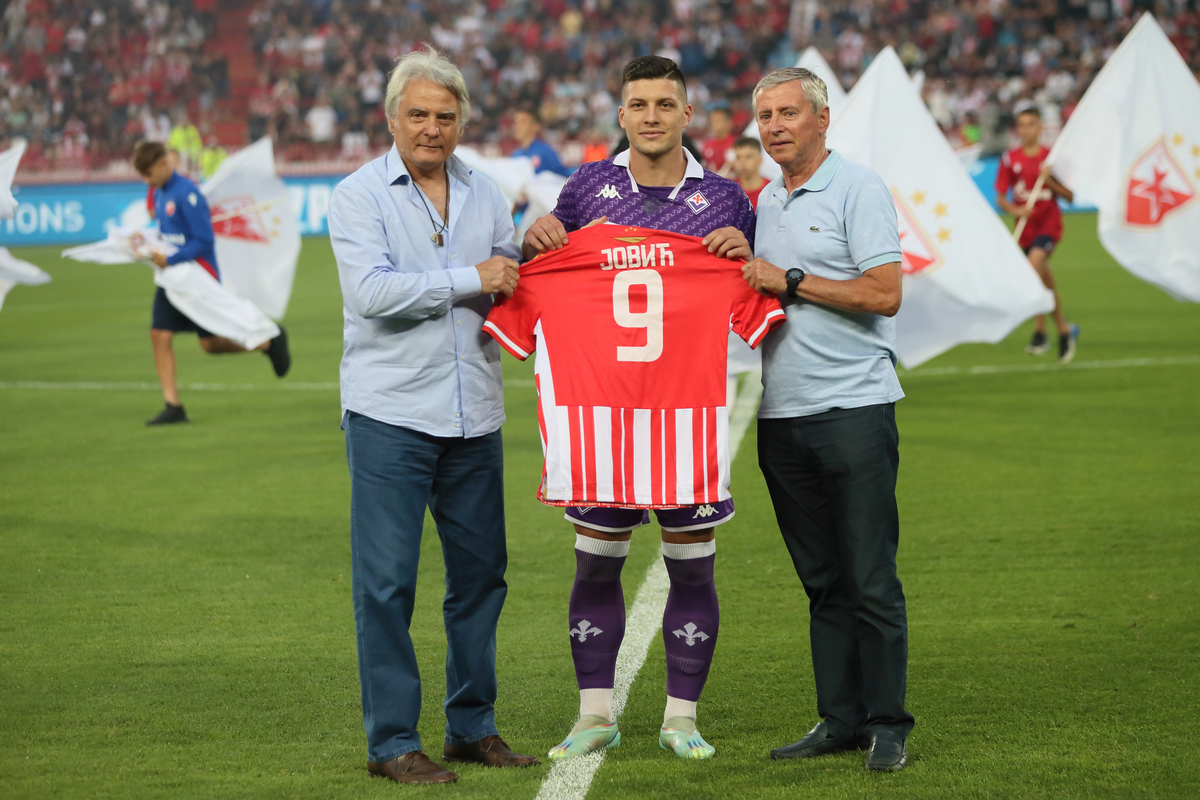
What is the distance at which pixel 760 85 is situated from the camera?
3676 mm

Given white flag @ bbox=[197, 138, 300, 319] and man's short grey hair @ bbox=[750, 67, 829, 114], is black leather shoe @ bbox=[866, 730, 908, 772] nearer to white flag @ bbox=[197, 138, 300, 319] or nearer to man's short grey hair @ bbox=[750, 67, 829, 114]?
man's short grey hair @ bbox=[750, 67, 829, 114]

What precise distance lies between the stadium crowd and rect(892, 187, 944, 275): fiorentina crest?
2001cm

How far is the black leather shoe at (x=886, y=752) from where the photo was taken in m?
3.70

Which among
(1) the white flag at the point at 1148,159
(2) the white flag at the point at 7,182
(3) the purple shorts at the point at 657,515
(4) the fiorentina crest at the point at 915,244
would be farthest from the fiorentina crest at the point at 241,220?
(3) the purple shorts at the point at 657,515

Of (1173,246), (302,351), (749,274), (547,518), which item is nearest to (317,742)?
(749,274)

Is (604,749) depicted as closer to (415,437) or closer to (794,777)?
(794,777)

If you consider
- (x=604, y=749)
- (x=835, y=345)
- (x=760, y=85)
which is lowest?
(x=604, y=749)

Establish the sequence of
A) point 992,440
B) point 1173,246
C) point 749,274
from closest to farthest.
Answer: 1. point 749,274
2. point 992,440
3. point 1173,246

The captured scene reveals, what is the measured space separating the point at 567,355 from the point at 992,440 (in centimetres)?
542

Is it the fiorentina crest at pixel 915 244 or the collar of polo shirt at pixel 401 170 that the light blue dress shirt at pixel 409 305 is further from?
the fiorentina crest at pixel 915 244

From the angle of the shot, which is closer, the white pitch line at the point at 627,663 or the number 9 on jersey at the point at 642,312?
the white pitch line at the point at 627,663

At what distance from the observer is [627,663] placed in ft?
15.4

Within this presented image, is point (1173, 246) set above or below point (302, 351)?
above

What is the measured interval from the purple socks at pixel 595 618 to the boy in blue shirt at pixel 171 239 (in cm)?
677
